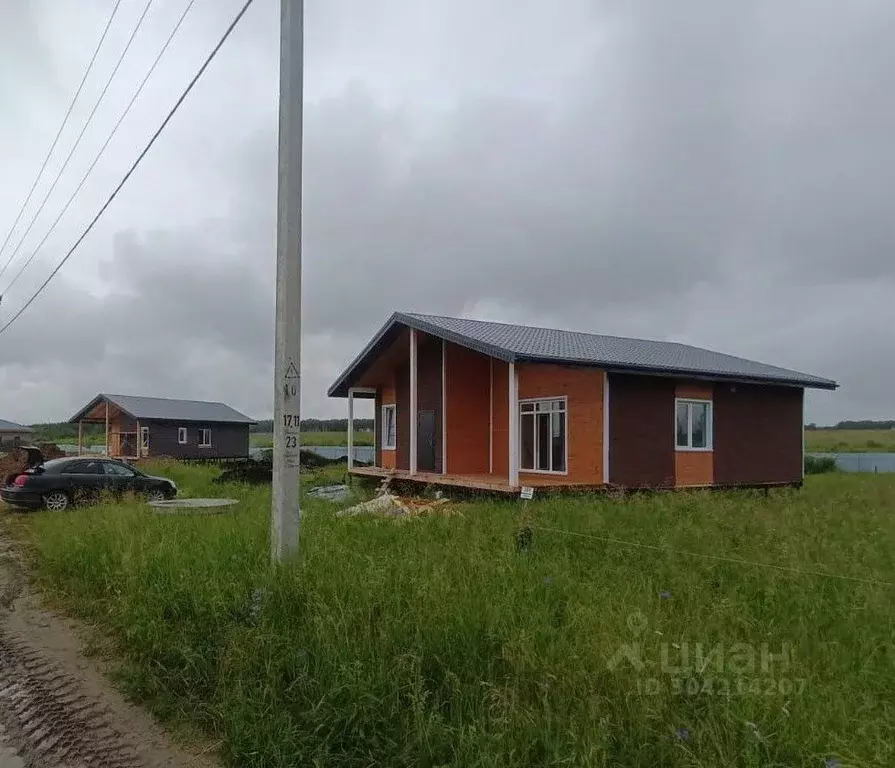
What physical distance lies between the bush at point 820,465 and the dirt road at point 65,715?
31626 millimetres

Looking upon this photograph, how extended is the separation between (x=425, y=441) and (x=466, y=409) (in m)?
1.53

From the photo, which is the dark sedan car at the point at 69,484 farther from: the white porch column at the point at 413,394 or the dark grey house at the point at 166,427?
the dark grey house at the point at 166,427

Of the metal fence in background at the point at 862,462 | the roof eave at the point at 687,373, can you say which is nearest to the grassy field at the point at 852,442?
the metal fence in background at the point at 862,462

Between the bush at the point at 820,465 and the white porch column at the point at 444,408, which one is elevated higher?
the white porch column at the point at 444,408

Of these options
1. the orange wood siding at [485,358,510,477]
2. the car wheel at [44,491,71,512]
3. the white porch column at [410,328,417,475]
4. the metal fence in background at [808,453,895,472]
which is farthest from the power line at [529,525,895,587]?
the metal fence in background at [808,453,895,472]

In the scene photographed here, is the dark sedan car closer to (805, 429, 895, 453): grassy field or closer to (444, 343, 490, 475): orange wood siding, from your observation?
(444, 343, 490, 475): orange wood siding

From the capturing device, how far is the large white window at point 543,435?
16047 mm

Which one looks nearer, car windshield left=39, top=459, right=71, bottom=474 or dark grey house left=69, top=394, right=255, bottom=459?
car windshield left=39, top=459, right=71, bottom=474

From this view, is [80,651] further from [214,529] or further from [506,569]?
[506,569]

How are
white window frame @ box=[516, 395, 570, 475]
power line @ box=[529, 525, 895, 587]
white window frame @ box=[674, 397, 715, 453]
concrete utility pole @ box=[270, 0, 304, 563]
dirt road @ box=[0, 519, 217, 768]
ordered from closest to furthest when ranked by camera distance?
dirt road @ box=[0, 519, 217, 768] < power line @ box=[529, 525, 895, 587] < concrete utility pole @ box=[270, 0, 304, 563] < white window frame @ box=[516, 395, 570, 475] < white window frame @ box=[674, 397, 715, 453]

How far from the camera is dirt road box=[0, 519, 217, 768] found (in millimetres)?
4027

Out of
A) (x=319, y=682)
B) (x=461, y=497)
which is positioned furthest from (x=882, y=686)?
(x=461, y=497)

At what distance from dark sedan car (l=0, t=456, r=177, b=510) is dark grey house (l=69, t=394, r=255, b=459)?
18.2 meters

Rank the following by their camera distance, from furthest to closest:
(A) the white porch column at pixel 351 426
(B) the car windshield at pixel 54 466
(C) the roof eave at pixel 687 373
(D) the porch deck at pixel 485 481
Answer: (A) the white porch column at pixel 351 426 < (B) the car windshield at pixel 54 466 < (D) the porch deck at pixel 485 481 < (C) the roof eave at pixel 687 373
